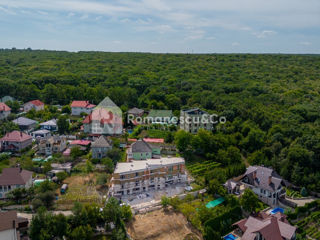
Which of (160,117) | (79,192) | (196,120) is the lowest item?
(79,192)

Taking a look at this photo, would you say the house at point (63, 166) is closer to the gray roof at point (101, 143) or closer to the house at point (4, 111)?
the gray roof at point (101, 143)

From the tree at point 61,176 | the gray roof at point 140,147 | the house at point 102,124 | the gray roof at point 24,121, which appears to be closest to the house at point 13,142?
the gray roof at point 24,121

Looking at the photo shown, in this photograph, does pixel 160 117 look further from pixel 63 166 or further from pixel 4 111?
pixel 4 111

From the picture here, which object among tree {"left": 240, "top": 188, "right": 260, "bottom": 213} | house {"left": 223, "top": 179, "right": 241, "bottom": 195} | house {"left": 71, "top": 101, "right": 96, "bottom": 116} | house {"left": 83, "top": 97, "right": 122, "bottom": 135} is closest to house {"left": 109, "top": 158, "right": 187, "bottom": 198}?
house {"left": 223, "top": 179, "right": 241, "bottom": 195}

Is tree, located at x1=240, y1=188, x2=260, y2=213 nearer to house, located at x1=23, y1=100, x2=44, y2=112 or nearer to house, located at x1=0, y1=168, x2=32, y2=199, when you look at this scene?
house, located at x1=0, y1=168, x2=32, y2=199

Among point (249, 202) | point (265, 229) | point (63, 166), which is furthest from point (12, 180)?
point (265, 229)
